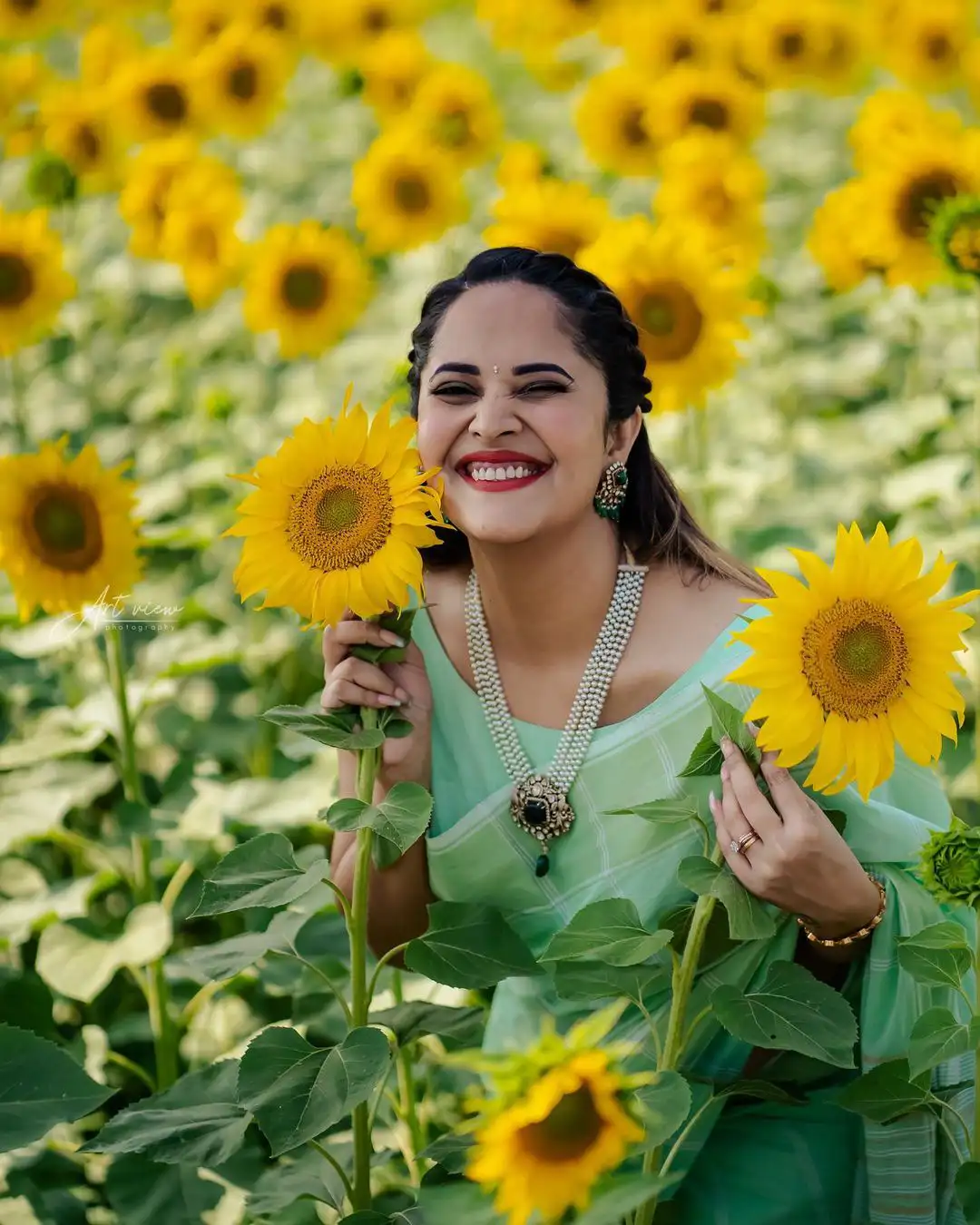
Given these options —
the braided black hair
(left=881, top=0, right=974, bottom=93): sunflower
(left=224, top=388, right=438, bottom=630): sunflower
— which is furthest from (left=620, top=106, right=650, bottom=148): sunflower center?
(left=224, top=388, right=438, bottom=630): sunflower

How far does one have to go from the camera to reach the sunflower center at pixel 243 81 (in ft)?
13.9

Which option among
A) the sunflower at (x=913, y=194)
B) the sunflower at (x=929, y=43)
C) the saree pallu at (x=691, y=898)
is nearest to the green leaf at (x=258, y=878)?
the saree pallu at (x=691, y=898)

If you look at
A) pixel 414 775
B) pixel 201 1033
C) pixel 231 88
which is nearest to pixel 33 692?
pixel 201 1033

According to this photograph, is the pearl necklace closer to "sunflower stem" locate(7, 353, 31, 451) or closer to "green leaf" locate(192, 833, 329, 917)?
"green leaf" locate(192, 833, 329, 917)

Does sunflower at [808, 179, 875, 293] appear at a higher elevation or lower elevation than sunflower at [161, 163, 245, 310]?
lower

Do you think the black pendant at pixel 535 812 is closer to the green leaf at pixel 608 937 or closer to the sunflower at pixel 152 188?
the green leaf at pixel 608 937

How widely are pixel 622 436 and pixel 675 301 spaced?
0.82 meters

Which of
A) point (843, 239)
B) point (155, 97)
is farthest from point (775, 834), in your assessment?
point (155, 97)

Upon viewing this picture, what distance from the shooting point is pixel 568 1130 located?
4.03 feet

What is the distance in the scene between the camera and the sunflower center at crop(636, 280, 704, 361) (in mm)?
2625

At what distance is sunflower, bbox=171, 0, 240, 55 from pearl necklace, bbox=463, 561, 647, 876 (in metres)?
3.09

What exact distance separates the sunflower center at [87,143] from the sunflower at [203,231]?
537 millimetres

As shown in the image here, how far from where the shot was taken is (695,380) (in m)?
2.68

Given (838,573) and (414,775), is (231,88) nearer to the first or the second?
(414,775)
